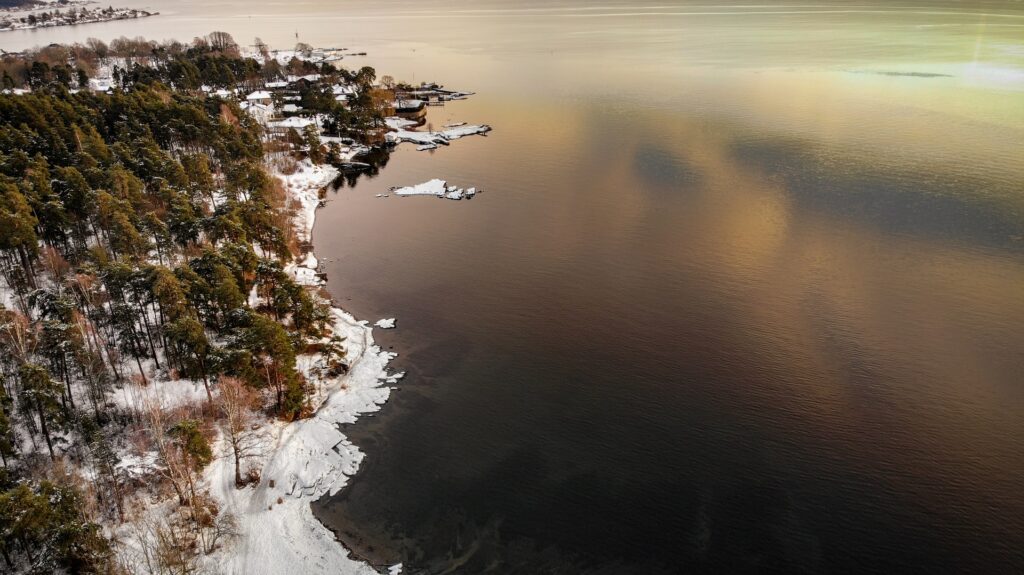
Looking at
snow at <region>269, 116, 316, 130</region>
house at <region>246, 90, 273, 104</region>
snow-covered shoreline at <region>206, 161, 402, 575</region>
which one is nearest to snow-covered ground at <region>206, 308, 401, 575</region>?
snow-covered shoreline at <region>206, 161, 402, 575</region>

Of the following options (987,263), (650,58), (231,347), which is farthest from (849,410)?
(650,58)

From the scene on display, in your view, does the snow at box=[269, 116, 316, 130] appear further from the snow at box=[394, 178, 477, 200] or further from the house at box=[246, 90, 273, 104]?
the snow at box=[394, 178, 477, 200]

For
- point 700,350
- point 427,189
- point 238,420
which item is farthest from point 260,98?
point 700,350

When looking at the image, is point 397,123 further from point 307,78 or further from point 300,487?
point 300,487

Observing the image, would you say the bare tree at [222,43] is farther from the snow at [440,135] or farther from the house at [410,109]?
the snow at [440,135]

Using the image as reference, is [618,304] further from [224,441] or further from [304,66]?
[304,66]

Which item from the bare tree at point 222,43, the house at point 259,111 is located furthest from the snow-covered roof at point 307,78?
the bare tree at point 222,43
